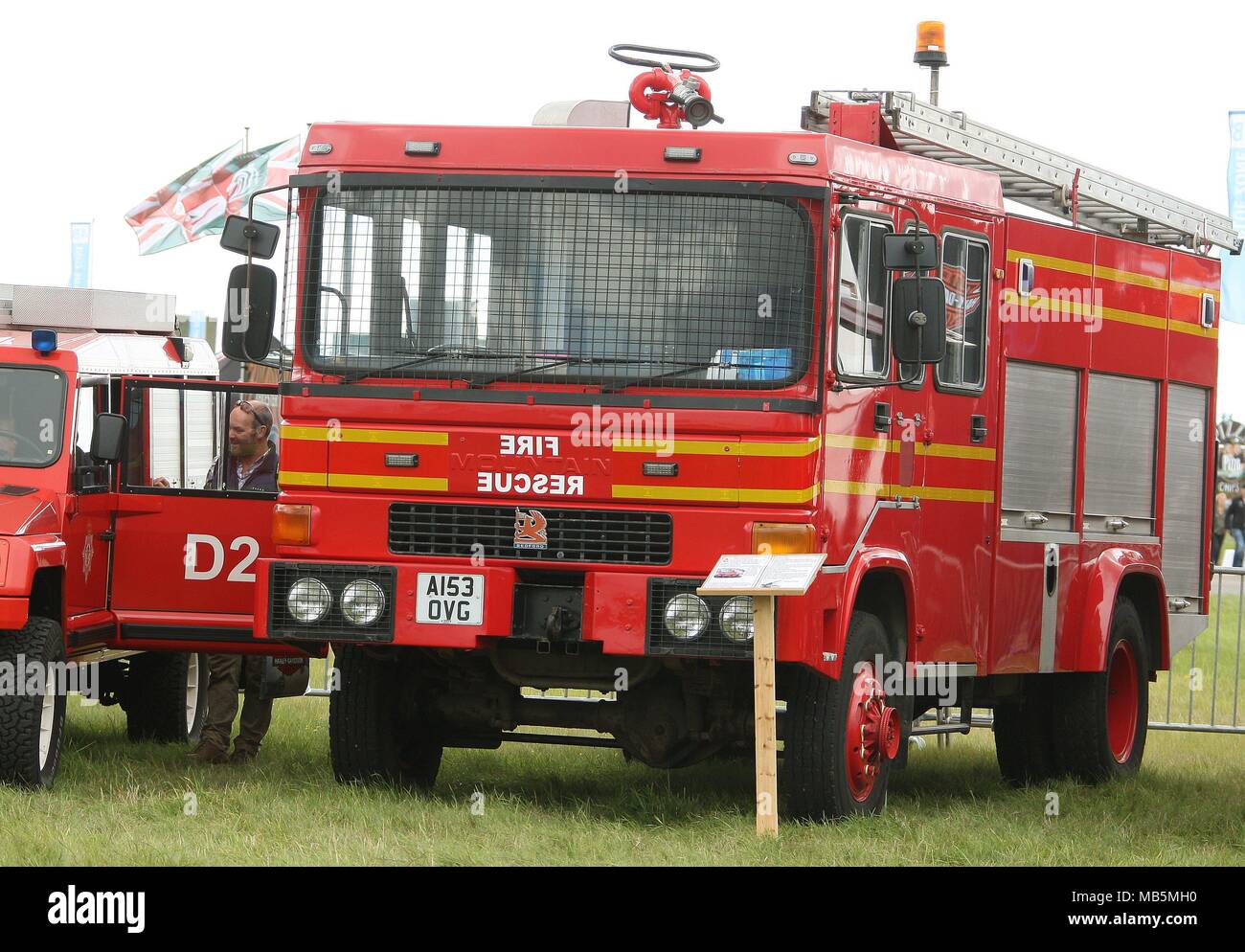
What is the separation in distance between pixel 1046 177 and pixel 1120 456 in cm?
174

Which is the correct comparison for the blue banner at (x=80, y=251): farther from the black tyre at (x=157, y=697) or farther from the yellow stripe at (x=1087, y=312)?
the yellow stripe at (x=1087, y=312)

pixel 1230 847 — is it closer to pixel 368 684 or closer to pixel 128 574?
pixel 368 684

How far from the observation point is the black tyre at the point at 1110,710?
1293 centimetres

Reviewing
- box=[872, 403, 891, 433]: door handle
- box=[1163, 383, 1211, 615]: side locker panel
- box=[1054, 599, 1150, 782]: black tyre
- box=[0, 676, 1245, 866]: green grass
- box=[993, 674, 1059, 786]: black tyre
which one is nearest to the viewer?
box=[0, 676, 1245, 866]: green grass

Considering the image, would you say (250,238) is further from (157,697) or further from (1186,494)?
(1186,494)

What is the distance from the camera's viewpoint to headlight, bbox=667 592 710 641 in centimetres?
980

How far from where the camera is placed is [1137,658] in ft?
44.0

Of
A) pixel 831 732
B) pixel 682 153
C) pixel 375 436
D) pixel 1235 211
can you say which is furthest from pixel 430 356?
pixel 1235 211

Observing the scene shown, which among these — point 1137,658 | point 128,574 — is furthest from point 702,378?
point 1137,658

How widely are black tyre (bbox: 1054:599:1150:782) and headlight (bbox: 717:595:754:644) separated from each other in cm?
386

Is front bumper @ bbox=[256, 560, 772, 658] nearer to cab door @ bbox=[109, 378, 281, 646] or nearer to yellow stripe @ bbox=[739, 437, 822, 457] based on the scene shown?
yellow stripe @ bbox=[739, 437, 822, 457]

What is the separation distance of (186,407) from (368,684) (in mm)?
3282

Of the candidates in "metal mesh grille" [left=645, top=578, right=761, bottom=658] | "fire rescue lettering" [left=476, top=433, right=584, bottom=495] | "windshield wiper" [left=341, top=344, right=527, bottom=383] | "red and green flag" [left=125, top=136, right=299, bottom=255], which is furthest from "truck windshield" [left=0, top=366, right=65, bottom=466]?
"red and green flag" [left=125, top=136, right=299, bottom=255]
